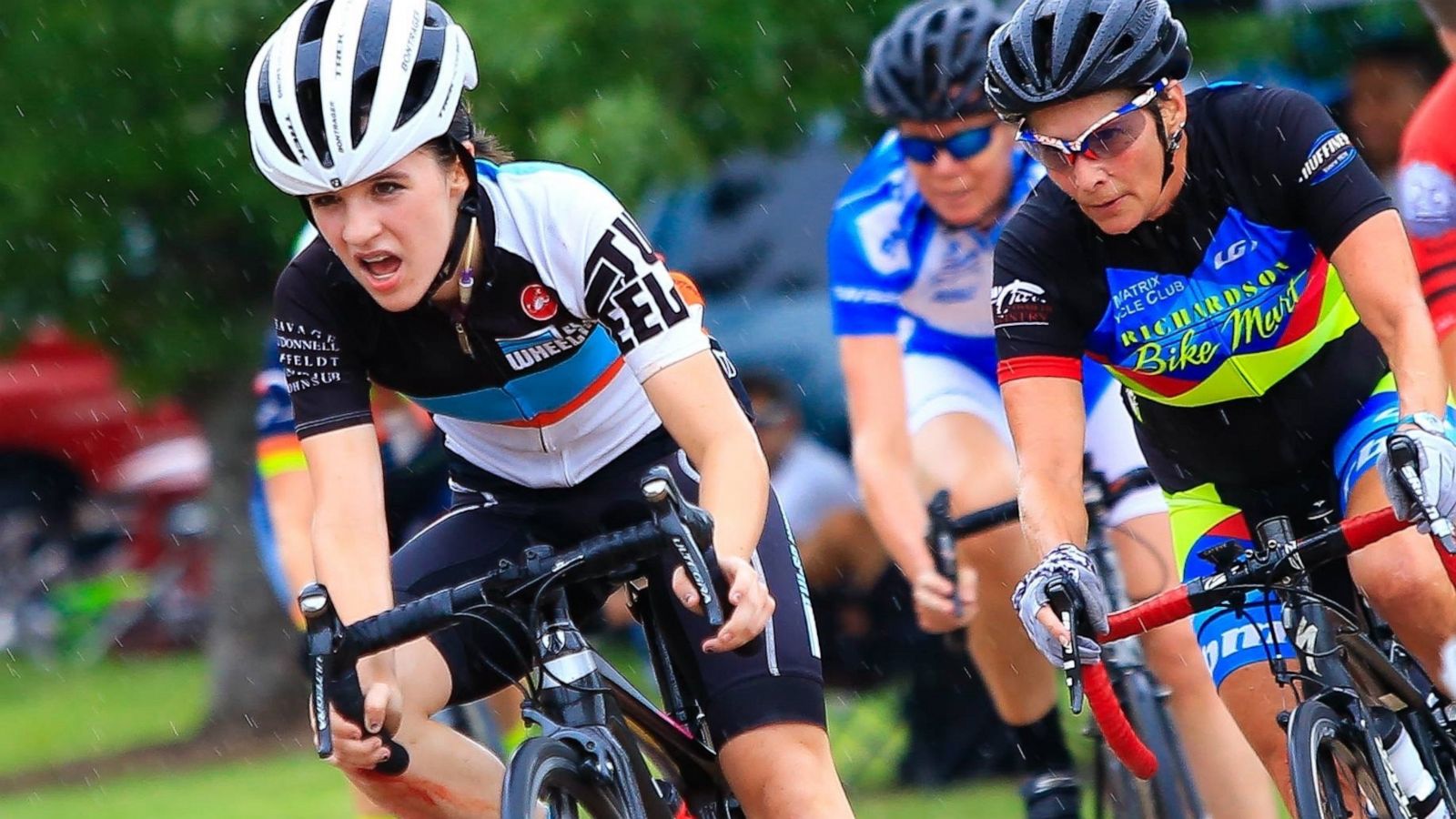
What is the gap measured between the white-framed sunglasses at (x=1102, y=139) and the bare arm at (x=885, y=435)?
2.16 metres

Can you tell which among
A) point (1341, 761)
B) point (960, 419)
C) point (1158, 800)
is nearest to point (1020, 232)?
point (1341, 761)

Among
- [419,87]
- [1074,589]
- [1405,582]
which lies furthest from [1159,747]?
[419,87]

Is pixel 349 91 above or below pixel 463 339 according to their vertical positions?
above

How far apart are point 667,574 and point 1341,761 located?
134cm

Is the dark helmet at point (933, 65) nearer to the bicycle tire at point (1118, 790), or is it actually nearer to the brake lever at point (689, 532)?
the bicycle tire at point (1118, 790)

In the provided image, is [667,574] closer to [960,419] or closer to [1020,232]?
[1020,232]

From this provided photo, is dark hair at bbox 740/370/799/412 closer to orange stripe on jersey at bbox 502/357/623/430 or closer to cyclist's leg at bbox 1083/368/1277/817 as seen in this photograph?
cyclist's leg at bbox 1083/368/1277/817

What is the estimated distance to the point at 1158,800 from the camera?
5484 millimetres

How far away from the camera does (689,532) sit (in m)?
3.83

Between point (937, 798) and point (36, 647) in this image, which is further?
point (36, 647)

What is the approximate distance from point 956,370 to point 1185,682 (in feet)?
4.03

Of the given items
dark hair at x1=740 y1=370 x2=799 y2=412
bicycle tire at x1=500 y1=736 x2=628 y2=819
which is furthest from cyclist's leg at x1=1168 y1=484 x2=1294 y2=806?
dark hair at x1=740 y1=370 x2=799 y2=412

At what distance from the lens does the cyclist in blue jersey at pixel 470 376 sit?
419 centimetres

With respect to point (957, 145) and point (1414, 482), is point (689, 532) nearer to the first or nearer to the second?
point (1414, 482)
